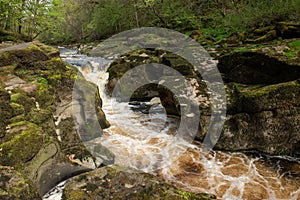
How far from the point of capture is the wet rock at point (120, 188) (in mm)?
3520

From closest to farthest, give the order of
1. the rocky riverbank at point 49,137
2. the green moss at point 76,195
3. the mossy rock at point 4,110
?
the green moss at point 76,195 → the rocky riverbank at point 49,137 → the mossy rock at point 4,110

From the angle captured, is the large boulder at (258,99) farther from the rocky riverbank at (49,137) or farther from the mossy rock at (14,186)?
the mossy rock at (14,186)

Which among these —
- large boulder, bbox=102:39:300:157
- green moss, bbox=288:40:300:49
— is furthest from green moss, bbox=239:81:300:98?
green moss, bbox=288:40:300:49

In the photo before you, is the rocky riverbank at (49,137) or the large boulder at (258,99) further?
the large boulder at (258,99)

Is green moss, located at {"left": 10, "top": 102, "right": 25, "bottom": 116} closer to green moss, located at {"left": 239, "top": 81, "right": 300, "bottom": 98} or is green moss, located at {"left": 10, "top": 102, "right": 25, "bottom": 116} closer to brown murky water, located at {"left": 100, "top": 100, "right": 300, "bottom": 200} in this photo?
brown murky water, located at {"left": 100, "top": 100, "right": 300, "bottom": 200}

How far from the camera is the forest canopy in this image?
12.2 metres

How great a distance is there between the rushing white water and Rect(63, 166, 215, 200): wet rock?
126 cm

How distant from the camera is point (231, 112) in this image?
20.7ft

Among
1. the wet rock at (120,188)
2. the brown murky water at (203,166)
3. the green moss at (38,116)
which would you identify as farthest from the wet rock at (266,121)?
the green moss at (38,116)

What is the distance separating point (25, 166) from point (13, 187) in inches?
30.5

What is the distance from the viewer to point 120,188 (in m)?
3.65

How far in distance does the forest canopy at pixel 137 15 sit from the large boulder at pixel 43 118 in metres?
7.76

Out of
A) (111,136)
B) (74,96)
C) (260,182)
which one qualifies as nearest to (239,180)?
(260,182)

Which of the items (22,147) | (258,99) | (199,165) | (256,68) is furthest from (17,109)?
(256,68)
